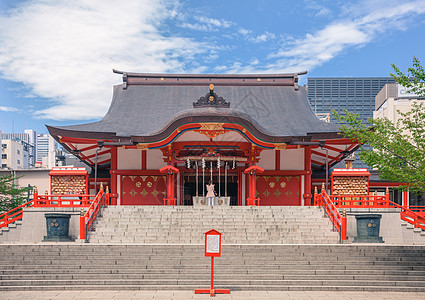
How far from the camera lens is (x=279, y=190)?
75.5 ft

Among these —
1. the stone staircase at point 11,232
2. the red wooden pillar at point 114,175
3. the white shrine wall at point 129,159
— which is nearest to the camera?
the stone staircase at point 11,232

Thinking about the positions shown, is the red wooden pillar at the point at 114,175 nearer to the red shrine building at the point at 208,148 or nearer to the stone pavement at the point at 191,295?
the red shrine building at the point at 208,148

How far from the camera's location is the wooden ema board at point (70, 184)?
→ 71.4ft

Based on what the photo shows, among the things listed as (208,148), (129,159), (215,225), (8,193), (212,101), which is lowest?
(215,225)

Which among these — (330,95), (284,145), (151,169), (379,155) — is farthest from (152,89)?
(330,95)

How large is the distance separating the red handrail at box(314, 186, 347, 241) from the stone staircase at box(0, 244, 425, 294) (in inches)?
68.3

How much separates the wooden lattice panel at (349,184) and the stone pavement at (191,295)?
9985mm

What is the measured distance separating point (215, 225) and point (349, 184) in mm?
8599

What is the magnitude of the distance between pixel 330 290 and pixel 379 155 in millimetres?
4642

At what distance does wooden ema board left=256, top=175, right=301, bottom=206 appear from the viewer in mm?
22953

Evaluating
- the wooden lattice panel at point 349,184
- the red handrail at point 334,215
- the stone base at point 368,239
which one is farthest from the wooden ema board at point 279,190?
the stone base at point 368,239

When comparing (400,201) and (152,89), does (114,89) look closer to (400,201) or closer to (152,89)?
(152,89)

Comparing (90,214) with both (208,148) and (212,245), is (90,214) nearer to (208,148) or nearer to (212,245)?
(212,245)

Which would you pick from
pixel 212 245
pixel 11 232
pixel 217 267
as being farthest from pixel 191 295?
pixel 11 232
